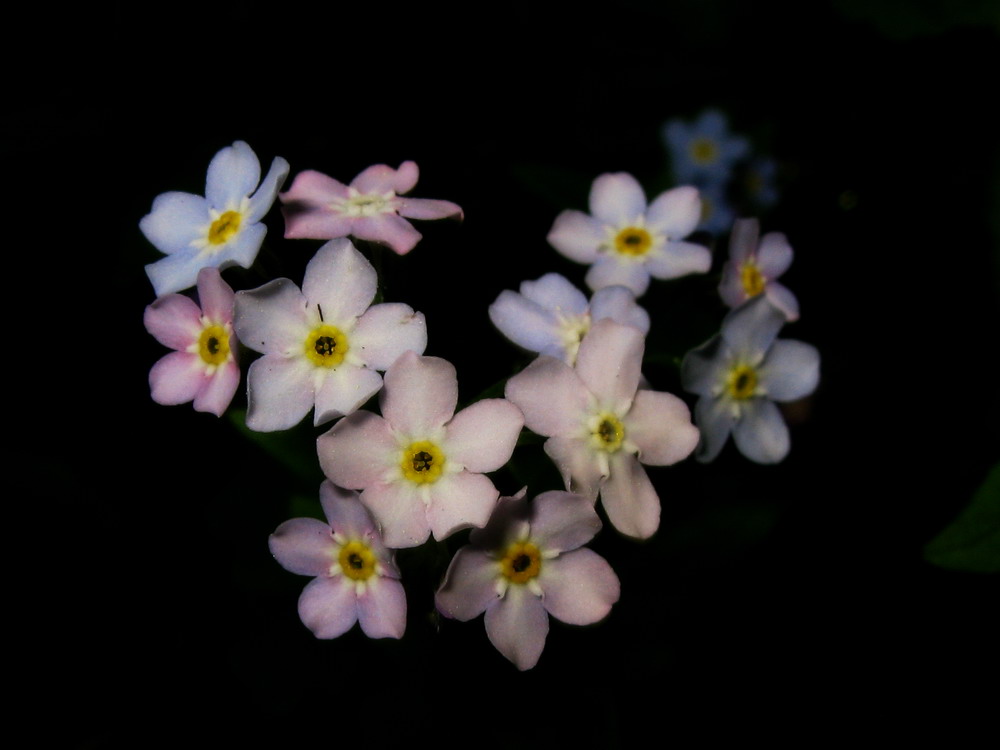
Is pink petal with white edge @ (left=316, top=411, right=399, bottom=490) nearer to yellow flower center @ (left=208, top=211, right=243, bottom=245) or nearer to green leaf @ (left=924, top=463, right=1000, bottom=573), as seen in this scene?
yellow flower center @ (left=208, top=211, right=243, bottom=245)

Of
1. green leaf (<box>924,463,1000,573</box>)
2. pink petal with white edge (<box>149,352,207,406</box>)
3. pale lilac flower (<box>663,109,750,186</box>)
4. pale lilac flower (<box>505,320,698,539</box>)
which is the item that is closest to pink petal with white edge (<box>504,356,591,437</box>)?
pale lilac flower (<box>505,320,698,539</box>)

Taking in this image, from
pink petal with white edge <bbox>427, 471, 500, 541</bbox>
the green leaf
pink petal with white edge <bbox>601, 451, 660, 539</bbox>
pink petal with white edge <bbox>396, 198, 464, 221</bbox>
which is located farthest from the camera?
the green leaf

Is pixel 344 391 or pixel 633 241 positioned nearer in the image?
pixel 344 391

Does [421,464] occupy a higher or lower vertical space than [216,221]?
lower

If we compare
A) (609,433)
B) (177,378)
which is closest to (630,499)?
(609,433)

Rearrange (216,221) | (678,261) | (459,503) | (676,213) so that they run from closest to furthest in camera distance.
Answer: (459,503), (216,221), (678,261), (676,213)

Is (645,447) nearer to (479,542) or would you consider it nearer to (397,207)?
(479,542)

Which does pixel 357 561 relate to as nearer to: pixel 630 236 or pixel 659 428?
pixel 659 428
